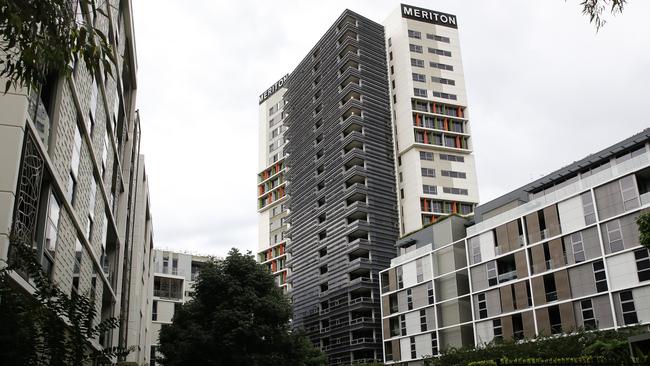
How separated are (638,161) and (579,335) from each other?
12.5 m

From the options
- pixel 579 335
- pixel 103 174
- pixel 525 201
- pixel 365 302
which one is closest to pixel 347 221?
pixel 365 302

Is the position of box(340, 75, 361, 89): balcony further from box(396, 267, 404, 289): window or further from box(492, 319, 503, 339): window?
box(492, 319, 503, 339): window

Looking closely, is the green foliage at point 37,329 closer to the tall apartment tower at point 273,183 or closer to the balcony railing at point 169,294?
the tall apartment tower at point 273,183

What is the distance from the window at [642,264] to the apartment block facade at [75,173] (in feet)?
109

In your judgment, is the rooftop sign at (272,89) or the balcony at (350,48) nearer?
the balcony at (350,48)

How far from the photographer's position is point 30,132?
14602 millimetres

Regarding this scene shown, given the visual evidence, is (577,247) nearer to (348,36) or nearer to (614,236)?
A: (614,236)

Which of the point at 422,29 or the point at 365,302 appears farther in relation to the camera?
the point at 422,29

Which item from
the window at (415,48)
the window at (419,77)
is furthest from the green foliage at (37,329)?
the window at (415,48)

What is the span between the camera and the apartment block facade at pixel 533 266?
142ft

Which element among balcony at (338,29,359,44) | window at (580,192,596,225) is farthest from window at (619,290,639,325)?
balcony at (338,29,359,44)

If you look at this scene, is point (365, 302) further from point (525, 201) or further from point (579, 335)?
point (579, 335)

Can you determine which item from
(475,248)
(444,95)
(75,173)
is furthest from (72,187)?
(444,95)

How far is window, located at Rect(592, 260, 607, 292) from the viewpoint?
44.2 meters
